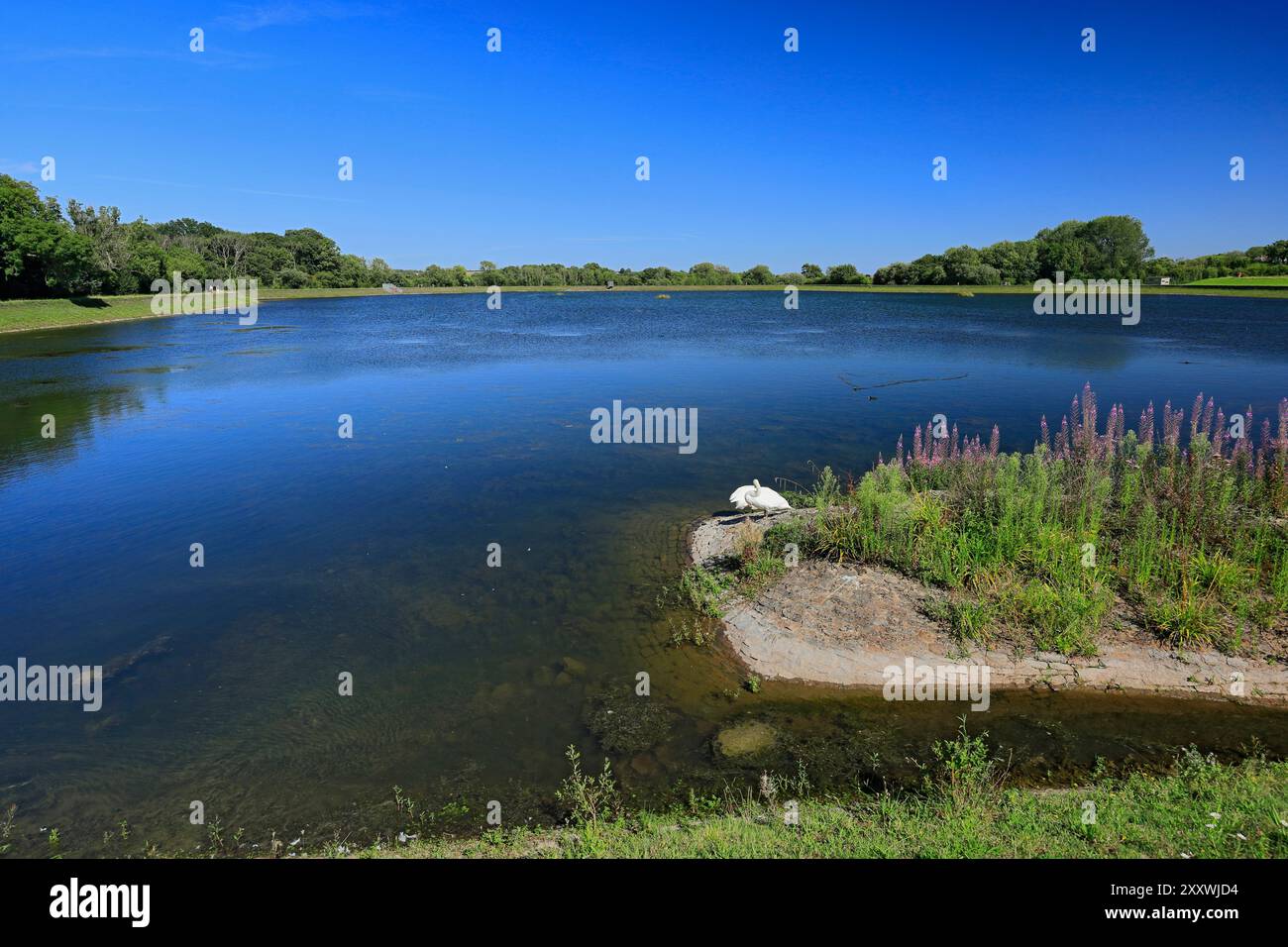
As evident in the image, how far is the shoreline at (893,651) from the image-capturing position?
8688mm

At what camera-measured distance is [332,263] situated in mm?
148625

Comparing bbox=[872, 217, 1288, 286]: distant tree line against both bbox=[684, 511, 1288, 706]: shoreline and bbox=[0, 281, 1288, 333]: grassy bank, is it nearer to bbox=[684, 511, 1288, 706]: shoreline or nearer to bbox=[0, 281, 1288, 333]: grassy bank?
bbox=[0, 281, 1288, 333]: grassy bank

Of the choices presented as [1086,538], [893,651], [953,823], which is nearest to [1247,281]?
[1086,538]

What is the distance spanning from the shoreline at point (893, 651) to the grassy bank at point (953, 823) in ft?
5.77

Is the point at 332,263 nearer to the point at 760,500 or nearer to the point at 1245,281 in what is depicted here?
the point at 760,500

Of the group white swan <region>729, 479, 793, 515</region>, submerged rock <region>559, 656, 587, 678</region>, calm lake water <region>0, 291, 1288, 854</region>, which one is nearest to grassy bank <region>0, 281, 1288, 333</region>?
calm lake water <region>0, 291, 1288, 854</region>

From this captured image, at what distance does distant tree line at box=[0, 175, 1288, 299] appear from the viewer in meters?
68.1

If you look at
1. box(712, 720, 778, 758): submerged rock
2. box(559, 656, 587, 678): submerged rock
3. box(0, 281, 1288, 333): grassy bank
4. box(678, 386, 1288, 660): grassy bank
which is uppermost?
Answer: box(0, 281, 1288, 333): grassy bank

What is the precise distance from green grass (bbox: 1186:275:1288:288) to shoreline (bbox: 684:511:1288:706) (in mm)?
117333

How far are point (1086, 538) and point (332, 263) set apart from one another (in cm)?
16520
